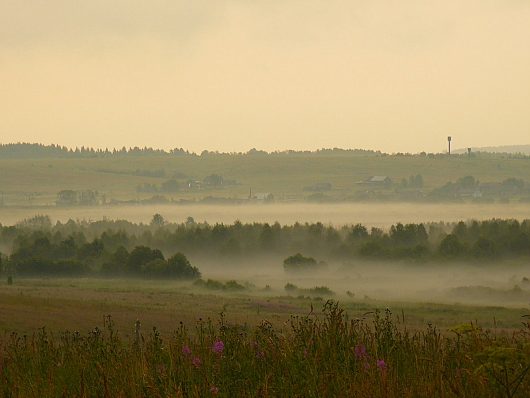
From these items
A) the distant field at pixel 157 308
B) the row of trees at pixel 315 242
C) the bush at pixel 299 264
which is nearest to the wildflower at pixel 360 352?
the distant field at pixel 157 308

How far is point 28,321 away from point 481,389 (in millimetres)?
41253

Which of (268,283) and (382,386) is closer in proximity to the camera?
(382,386)

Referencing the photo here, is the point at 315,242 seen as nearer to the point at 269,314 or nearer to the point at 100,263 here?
the point at 100,263

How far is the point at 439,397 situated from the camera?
1160 cm

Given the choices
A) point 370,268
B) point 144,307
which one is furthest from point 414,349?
point 370,268

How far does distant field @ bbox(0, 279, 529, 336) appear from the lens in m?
53.6

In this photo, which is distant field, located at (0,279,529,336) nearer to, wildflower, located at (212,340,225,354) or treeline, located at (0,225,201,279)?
treeline, located at (0,225,201,279)

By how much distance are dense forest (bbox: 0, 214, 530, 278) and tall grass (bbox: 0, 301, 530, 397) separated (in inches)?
4105

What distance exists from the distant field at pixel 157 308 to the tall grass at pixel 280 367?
25.0 meters

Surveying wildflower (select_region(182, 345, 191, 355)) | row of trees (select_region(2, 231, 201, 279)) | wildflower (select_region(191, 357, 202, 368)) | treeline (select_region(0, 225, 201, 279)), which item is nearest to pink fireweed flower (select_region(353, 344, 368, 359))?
wildflower (select_region(191, 357, 202, 368))

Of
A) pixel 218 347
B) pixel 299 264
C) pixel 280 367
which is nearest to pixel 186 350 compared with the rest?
pixel 218 347

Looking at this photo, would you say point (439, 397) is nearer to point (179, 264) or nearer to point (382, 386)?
point (382, 386)

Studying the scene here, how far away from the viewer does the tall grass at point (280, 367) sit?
11875mm

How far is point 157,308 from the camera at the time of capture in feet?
231
